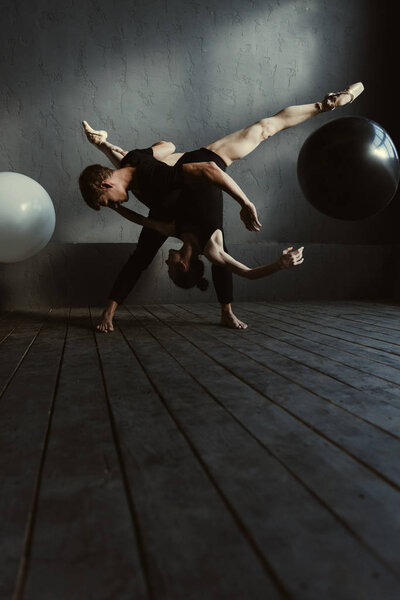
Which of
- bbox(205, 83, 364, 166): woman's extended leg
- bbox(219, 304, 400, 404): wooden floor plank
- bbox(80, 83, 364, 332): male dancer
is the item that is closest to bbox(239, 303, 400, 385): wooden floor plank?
bbox(219, 304, 400, 404): wooden floor plank

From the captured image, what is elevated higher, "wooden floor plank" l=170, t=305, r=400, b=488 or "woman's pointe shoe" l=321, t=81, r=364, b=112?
"woman's pointe shoe" l=321, t=81, r=364, b=112

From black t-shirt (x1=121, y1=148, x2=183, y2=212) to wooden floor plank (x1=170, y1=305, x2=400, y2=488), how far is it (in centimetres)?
93

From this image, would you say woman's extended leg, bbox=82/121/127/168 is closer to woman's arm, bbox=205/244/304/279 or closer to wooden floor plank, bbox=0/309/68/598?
woman's arm, bbox=205/244/304/279

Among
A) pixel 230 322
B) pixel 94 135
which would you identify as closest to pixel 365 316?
pixel 230 322

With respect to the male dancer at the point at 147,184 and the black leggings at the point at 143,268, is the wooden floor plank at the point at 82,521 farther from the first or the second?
the black leggings at the point at 143,268

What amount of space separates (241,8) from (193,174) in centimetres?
274

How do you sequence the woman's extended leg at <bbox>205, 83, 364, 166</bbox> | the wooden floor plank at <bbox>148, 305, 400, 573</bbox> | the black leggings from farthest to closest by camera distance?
1. the woman's extended leg at <bbox>205, 83, 364, 166</bbox>
2. the black leggings
3. the wooden floor plank at <bbox>148, 305, 400, 573</bbox>

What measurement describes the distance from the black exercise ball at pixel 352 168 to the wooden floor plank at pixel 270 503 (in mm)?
1506

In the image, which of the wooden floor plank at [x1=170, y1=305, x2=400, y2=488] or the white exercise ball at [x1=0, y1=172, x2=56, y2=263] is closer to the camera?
the wooden floor plank at [x1=170, y1=305, x2=400, y2=488]

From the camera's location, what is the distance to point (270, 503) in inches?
34.8

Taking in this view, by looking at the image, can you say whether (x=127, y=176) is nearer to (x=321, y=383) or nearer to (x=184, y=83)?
(x=321, y=383)

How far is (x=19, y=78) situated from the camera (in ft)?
13.0

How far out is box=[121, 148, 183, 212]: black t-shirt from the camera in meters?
2.54

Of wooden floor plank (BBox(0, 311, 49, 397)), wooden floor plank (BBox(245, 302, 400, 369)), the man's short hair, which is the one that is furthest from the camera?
the man's short hair
